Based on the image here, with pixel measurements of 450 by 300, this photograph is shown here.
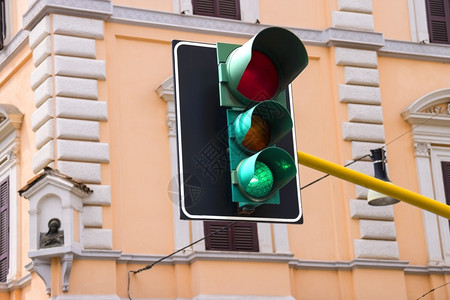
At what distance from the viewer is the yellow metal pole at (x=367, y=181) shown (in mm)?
6961

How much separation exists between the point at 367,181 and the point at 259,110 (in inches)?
50.5

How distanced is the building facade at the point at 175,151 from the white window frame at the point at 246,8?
33mm

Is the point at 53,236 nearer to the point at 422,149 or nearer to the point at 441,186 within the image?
the point at 422,149

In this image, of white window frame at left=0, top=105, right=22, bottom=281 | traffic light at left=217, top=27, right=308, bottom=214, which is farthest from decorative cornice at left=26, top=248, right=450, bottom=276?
traffic light at left=217, top=27, right=308, bottom=214

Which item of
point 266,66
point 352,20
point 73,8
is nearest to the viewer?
point 266,66

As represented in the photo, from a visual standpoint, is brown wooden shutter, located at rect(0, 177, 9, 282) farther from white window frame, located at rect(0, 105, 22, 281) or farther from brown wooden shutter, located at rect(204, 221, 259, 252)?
brown wooden shutter, located at rect(204, 221, 259, 252)

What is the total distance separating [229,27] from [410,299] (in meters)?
5.33

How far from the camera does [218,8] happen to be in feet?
57.6

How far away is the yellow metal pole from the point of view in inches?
274

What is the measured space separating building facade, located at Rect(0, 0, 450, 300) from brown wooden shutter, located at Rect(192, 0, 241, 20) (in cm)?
2

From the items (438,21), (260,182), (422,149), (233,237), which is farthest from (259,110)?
(438,21)

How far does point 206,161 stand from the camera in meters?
6.46

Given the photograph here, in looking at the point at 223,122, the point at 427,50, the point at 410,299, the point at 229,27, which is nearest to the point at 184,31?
the point at 229,27

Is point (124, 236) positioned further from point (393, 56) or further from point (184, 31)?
point (393, 56)
